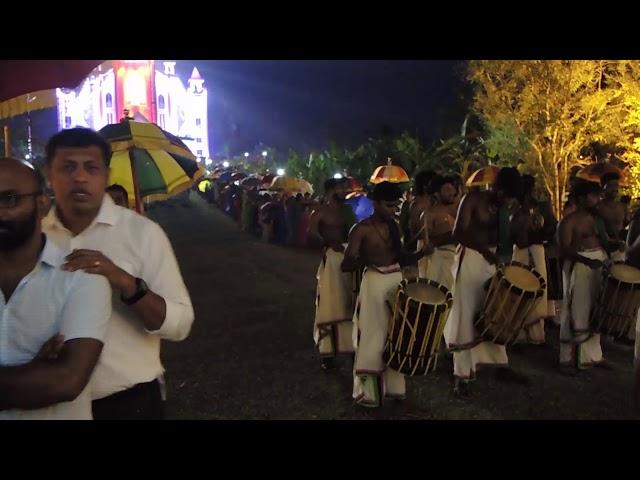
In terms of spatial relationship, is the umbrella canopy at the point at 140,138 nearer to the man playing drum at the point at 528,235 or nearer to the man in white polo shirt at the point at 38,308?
the man in white polo shirt at the point at 38,308

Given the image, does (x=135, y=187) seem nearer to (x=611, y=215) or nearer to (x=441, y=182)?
(x=441, y=182)

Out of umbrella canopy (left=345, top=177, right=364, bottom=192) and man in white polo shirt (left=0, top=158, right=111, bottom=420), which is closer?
man in white polo shirt (left=0, top=158, right=111, bottom=420)

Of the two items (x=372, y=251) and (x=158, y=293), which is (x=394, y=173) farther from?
(x=158, y=293)

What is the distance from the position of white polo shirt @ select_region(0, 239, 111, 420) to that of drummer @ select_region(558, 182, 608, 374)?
504 cm

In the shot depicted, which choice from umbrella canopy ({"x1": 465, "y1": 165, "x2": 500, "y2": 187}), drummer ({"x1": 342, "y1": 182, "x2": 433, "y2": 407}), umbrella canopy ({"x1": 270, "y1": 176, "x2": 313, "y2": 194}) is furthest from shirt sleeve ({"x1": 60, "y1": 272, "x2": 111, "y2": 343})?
umbrella canopy ({"x1": 270, "y1": 176, "x2": 313, "y2": 194})

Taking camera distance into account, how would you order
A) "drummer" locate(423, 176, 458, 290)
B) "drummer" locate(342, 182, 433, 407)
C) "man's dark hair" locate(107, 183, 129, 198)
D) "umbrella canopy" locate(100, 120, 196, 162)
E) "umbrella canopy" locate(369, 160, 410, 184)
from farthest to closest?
"umbrella canopy" locate(369, 160, 410, 184) < "drummer" locate(423, 176, 458, 290) < "drummer" locate(342, 182, 433, 407) < "man's dark hair" locate(107, 183, 129, 198) < "umbrella canopy" locate(100, 120, 196, 162)

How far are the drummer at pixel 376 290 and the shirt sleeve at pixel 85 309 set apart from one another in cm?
319

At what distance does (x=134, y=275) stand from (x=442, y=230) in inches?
195

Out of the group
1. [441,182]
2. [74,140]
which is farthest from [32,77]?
[441,182]

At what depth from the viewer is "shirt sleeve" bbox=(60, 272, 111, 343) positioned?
1999 mm

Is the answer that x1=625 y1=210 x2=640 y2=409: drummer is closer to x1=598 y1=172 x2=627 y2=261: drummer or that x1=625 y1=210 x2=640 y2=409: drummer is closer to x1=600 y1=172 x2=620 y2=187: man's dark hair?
x1=598 y1=172 x2=627 y2=261: drummer

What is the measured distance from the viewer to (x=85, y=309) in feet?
6.62

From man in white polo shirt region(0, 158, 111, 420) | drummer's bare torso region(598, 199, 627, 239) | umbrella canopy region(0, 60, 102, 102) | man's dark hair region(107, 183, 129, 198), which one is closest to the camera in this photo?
man in white polo shirt region(0, 158, 111, 420)
